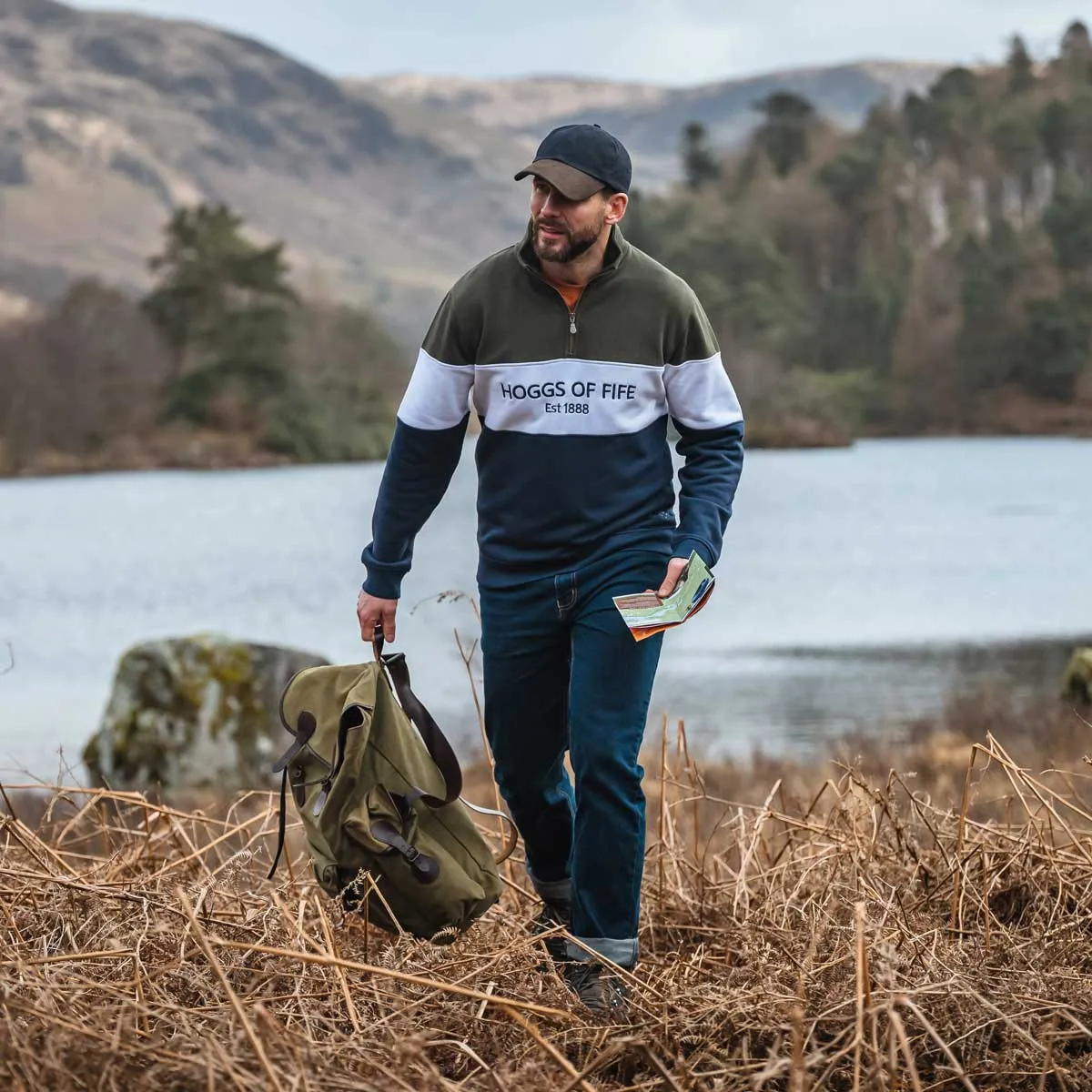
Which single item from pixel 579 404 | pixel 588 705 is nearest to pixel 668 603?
pixel 588 705

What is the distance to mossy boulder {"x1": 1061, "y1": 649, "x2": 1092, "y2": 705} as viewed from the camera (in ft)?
48.4

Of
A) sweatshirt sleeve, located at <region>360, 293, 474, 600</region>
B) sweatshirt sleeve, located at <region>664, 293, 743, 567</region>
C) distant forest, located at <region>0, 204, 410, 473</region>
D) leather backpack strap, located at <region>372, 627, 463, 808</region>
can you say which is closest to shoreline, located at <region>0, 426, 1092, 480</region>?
distant forest, located at <region>0, 204, 410, 473</region>

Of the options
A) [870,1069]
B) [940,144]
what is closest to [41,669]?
[870,1069]

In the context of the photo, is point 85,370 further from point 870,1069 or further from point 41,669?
point 870,1069

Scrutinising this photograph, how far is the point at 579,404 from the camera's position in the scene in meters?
4.39

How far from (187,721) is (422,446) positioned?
8464mm

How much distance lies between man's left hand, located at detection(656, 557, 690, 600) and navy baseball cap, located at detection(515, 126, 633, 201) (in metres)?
0.96

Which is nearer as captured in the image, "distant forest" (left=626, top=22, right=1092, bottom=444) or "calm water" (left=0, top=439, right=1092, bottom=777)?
"calm water" (left=0, top=439, right=1092, bottom=777)

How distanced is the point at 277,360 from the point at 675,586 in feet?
274

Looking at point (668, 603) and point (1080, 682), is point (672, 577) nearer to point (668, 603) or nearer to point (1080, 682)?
point (668, 603)

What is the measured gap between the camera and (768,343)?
109 metres

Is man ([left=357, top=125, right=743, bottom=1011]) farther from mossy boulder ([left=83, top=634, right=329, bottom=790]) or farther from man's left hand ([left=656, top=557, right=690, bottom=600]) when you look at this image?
mossy boulder ([left=83, top=634, right=329, bottom=790])

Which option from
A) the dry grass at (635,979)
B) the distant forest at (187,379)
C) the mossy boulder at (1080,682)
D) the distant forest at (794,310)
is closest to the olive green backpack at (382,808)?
the dry grass at (635,979)

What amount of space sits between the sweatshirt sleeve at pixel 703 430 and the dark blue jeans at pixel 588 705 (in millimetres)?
127
